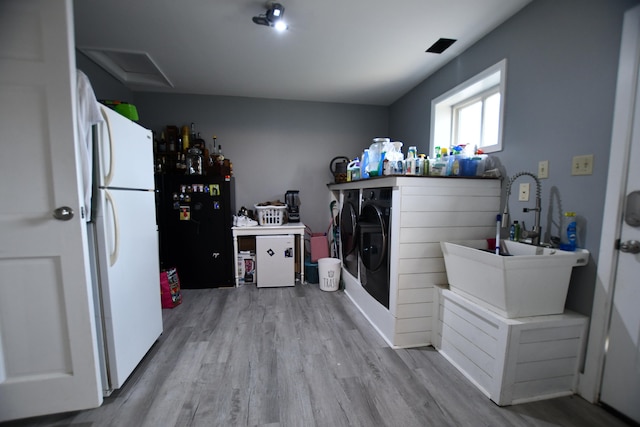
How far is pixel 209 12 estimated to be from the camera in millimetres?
1780

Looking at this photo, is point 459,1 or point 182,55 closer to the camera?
point 459,1

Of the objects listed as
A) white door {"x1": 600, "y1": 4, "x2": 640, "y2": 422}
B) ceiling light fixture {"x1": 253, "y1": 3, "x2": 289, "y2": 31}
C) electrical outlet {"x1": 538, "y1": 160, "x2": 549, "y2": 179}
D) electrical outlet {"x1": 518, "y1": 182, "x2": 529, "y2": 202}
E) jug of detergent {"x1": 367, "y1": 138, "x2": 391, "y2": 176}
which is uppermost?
ceiling light fixture {"x1": 253, "y1": 3, "x2": 289, "y2": 31}

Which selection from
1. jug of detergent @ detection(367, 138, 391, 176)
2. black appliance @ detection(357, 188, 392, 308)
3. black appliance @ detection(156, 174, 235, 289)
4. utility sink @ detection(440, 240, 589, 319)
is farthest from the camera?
black appliance @ detection(156, 174, 235, 289)

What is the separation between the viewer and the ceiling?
5.68 feet

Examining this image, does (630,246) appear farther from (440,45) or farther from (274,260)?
(274,260)

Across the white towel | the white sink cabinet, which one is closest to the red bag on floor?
the white towel

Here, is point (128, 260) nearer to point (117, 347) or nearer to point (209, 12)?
point (117, 347)

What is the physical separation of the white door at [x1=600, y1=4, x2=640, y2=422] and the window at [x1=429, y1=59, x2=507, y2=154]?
2.40ft

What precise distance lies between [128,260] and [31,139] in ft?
2.37

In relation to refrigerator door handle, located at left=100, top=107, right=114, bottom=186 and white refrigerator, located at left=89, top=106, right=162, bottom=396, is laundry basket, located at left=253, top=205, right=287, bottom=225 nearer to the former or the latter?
white refrigerator, located at left=89, top=106, right=162, bottom=396

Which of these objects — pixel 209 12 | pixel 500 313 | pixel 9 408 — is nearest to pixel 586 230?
pixel 500 313

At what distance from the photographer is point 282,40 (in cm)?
213

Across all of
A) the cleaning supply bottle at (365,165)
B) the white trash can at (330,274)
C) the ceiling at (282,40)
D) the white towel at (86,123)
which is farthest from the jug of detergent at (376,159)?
the white towel at (86,123)

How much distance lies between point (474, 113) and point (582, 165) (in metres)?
1.28
